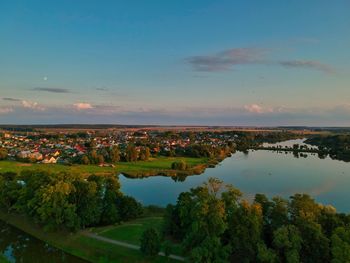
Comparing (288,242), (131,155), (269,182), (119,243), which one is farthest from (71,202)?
(131,155)

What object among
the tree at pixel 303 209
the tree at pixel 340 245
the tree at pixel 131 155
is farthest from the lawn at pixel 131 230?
the tree at pixel 131 155

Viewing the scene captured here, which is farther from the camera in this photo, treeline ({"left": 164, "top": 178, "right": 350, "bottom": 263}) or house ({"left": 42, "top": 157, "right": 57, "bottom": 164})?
house ({"left": 42, "top": 157, "right": 57, "bottom": 164})

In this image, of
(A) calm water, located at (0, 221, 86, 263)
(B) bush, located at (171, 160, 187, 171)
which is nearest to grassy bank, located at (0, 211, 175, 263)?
(A) calm water, located at (0, 221, 86, 263)

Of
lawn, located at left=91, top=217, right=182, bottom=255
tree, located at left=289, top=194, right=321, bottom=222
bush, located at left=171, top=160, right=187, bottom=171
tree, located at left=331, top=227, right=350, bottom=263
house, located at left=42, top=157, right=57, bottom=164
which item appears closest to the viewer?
tree, located at left=331, top=227, right=350, bottom=263

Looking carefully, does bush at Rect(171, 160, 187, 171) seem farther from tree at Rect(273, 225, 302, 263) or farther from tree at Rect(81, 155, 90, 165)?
tree at Rect(273, 225, 302, 263)

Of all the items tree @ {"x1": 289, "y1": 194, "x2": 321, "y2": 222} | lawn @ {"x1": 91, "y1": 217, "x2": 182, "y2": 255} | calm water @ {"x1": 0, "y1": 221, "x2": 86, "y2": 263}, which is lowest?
calm water @ {"x1": 0, "y1": 221, "x2": 86, "y2": 263}

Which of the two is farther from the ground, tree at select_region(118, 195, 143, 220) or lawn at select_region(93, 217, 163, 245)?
tree at select_region(118, 195, 143, 220)

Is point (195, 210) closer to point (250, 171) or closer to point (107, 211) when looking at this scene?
point (107, 211)

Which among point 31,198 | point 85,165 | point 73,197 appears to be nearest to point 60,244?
point 73,197

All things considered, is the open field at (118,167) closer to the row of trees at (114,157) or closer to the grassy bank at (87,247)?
the row of trees at (114,157)

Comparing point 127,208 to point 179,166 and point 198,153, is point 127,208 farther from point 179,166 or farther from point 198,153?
point 198,153
